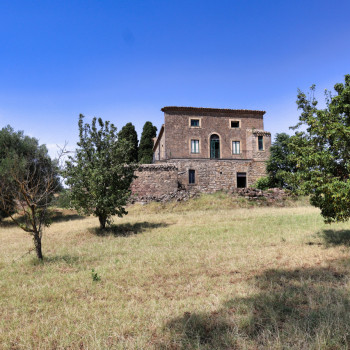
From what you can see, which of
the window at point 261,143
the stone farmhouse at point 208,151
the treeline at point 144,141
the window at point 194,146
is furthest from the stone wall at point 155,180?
the treeline at point 144,141

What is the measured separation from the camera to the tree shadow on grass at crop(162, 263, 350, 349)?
3793mm

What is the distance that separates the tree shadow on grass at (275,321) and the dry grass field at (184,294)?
0.7 inches

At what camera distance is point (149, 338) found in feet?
13.2

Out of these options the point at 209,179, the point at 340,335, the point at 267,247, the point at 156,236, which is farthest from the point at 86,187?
the point at 209,179

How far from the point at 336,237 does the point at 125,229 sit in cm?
1126

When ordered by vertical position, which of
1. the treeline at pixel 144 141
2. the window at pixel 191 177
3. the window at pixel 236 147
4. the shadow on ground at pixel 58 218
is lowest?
the shadow on ground at pixel 58 218

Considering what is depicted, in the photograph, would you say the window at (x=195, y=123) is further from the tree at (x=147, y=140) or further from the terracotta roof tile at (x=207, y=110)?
the tree at (x=147, y=140)

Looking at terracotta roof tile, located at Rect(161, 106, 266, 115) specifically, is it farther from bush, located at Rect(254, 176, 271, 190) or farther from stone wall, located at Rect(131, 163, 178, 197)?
bush, located at Rect(254, 176, 271, 190)

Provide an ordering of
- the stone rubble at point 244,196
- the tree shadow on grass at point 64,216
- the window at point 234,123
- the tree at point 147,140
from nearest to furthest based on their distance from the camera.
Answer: the stone rubble at point 244,196, the tree shadow on grass at point 64,216, the window at point 234,123, the tree at point 147,140

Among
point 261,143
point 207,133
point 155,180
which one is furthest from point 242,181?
point 155,180

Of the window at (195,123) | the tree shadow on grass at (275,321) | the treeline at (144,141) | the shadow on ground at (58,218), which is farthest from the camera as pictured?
the treeline at (144,141)

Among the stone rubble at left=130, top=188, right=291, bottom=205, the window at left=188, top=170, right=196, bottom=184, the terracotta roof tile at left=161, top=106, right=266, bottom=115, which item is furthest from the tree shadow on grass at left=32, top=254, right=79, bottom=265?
the terracotta roof tile at left=161, top=106, right=266, bottom=115

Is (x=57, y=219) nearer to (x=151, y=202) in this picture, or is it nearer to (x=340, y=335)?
(x=151, y=202)

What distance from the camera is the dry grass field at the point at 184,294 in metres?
4.02
